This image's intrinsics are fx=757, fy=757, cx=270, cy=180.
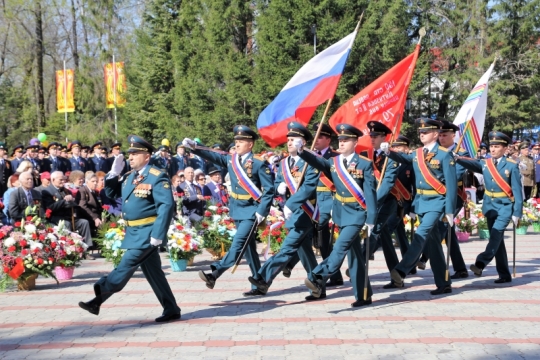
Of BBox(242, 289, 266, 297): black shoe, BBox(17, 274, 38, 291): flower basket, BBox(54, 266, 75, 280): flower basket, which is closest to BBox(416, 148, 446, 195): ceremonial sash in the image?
BBox(242, 289, 266, 297): black shoe

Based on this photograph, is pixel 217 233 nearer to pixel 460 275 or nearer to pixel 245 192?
pixel 245 192

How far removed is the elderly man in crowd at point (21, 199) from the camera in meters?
11.5

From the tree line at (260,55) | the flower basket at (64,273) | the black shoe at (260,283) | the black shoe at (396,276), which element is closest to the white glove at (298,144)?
the black shoe at (260,283)

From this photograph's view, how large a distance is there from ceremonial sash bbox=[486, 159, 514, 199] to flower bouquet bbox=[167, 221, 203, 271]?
4.32 metres

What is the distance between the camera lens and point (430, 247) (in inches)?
365

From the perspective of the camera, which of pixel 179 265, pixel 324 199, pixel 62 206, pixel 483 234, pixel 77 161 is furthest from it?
pixel 77 161

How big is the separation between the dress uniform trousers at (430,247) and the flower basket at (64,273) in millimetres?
4656

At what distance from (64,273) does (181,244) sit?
1.70m

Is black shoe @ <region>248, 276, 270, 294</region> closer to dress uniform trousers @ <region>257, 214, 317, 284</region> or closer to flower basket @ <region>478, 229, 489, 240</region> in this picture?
dress uniform trousers @ <region>257, 214, 317, 284</region>

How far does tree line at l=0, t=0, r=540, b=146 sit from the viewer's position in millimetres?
30156

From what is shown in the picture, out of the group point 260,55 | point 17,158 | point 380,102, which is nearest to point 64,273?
point 380,102

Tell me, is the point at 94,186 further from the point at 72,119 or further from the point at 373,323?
the point at 72,119

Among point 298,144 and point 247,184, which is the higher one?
point 298,144

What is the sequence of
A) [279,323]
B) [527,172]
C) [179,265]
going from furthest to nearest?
[527,172]
[179,265]
[279,323]
